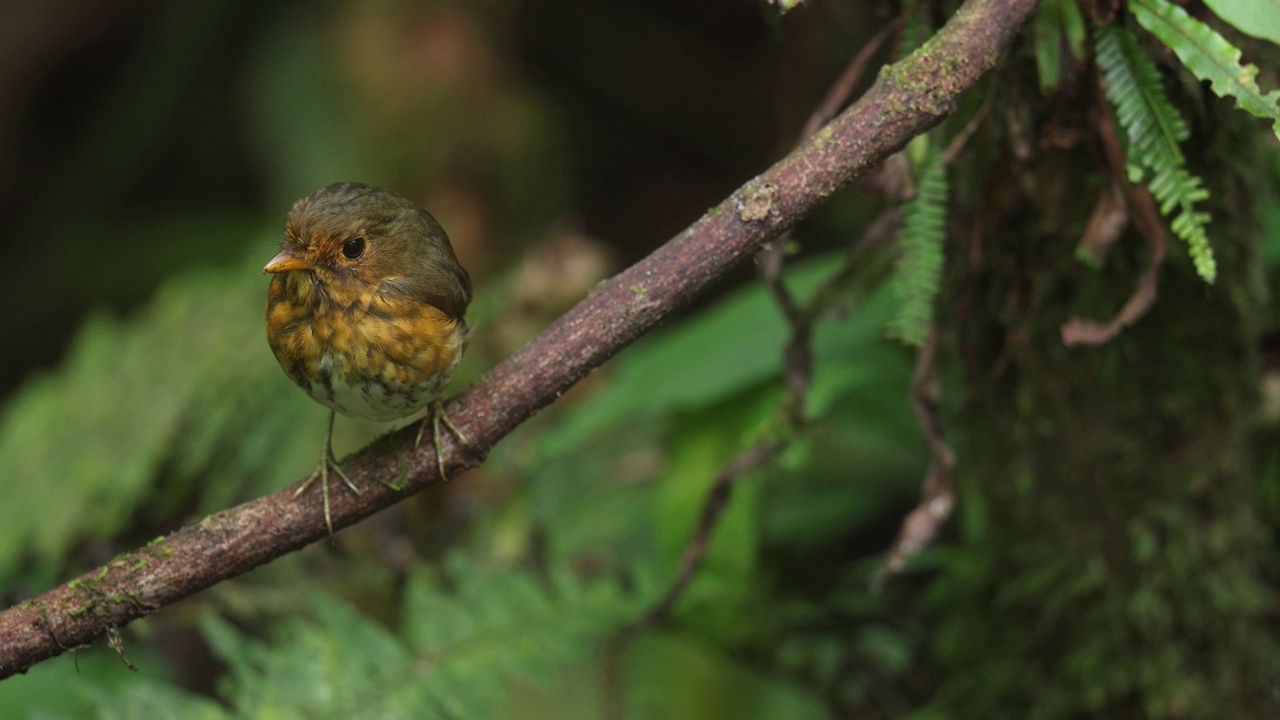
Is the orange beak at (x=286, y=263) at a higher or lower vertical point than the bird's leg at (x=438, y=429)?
higher

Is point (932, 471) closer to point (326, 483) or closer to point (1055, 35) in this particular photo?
point (1055, 35)

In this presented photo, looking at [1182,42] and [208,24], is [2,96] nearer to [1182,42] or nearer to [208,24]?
[208,24]

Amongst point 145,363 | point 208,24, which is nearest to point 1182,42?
point 145,363

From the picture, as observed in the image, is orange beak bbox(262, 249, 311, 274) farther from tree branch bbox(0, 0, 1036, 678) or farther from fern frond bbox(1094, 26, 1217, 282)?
fern frond bbox(1094, 26, 1217, 282)

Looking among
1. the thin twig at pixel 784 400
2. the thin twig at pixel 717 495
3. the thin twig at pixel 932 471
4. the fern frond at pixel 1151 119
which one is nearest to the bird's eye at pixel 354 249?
the thin twig at pixel 784 400

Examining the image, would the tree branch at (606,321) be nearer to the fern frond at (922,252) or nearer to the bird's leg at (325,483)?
the bird's leg at (325,483)

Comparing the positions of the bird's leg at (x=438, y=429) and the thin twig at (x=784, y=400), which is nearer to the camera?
the bird's leg at (x=438, y=429)

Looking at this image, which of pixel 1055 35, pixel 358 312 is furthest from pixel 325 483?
pixel 1055 35

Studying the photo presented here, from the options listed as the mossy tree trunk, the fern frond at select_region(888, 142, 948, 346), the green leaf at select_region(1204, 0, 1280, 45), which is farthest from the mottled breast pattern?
the green leaf at select_region(1204, 0, 1280, 45)
